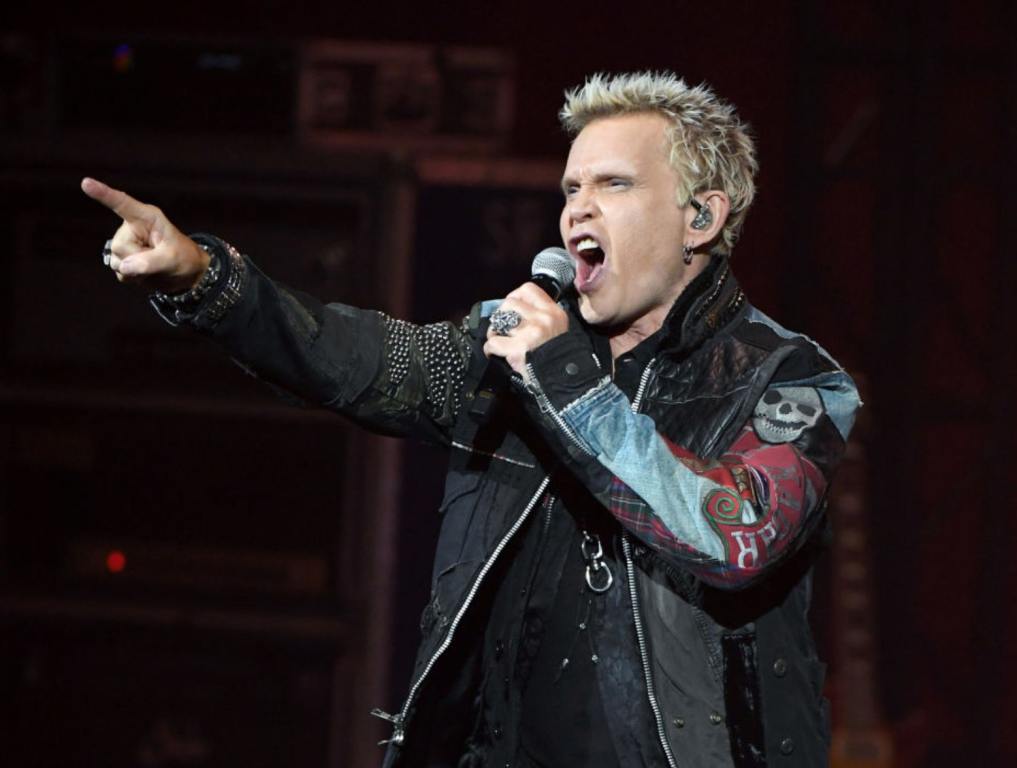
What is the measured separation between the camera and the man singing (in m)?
1.64

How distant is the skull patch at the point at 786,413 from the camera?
1.74 metres

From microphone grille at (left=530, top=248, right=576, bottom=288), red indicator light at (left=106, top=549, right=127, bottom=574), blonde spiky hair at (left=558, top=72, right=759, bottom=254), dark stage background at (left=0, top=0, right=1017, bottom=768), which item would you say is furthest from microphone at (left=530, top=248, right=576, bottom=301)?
red indicator light at (left=106, top=549, right=127, bottom=574)

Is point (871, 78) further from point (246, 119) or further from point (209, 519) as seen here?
point (209, 519)

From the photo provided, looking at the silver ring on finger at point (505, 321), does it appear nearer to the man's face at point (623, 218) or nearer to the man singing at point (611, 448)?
the man singing at point (611, 448)

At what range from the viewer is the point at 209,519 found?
135 inches

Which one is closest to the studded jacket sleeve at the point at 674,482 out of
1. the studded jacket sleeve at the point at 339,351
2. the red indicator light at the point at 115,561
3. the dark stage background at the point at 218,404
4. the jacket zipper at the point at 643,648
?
the jacket zipper at the point at 643,648

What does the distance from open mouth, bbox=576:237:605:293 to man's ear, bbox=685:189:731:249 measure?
0.13 metres

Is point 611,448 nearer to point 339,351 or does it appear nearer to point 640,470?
point 640,470

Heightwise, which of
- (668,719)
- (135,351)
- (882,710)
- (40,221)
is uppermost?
(40,221)

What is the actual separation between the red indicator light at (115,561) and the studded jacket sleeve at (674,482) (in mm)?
2080

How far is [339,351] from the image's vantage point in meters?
1.90

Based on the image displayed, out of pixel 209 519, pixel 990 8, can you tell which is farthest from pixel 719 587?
pixel 990 8

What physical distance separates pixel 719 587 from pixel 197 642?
83.5 inches

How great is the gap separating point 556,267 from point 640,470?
343 mm
